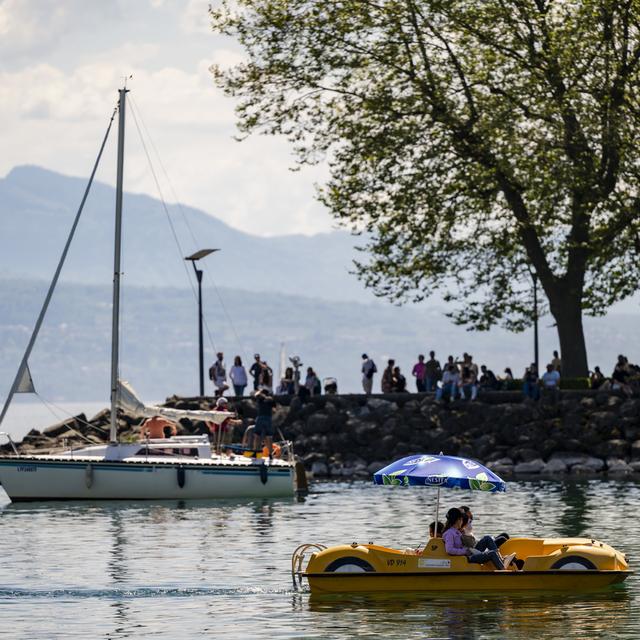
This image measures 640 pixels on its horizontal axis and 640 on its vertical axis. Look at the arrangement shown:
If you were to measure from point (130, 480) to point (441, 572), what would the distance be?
23229 millimetres

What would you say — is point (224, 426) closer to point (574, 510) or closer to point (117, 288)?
point (117, 288)

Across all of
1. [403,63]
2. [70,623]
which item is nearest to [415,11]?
[403,63]

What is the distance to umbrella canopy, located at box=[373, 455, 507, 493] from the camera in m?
30.1

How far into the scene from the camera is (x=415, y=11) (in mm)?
60156

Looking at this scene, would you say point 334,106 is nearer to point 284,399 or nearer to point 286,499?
point 284,399

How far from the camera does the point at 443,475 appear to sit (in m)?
30.0

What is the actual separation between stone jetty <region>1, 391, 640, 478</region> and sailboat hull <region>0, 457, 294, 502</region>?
30.2ft

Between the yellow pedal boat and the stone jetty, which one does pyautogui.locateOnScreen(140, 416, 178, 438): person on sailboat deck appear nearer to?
the stone jetty

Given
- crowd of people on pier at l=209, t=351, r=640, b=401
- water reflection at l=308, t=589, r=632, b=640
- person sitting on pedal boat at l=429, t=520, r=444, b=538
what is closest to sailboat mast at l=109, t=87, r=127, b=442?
crowd of people on pier at l=209, t=351, r=640, b=401

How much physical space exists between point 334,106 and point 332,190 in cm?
349

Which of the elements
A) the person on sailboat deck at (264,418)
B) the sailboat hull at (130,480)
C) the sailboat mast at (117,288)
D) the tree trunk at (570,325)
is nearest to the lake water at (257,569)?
the sailboat hull at (130,480)

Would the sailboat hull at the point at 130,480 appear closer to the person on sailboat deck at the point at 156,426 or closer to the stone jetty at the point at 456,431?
the person on sailboat deck at the point at 156,426

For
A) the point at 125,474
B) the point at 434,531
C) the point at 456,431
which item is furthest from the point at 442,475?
the point at 456,431

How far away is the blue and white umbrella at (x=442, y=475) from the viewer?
30062mm
